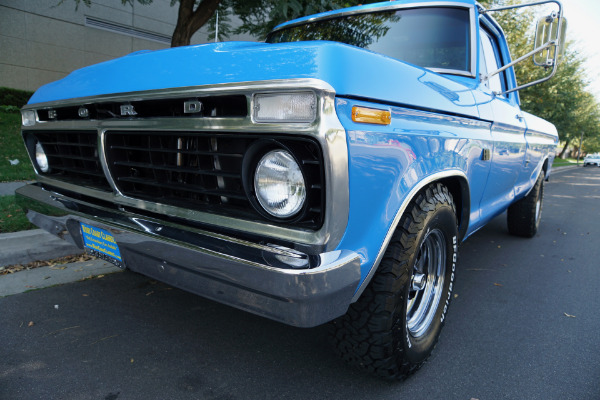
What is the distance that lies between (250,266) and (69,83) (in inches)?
61.6

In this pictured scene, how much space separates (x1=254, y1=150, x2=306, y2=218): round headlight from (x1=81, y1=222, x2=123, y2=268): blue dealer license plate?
2.61ft

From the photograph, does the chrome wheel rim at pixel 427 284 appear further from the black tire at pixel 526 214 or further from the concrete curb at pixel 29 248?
the black tire at pixel 526 214

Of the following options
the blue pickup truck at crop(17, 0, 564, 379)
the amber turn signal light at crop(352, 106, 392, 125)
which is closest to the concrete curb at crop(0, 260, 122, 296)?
the blue pickup truck at crop(17, 0, 564, 379)

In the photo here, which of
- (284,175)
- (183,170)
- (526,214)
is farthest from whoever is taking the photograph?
(526,214)

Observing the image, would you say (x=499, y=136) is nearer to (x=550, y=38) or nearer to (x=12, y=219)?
(x=550, y=38)

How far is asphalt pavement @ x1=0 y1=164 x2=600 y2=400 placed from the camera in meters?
1.92

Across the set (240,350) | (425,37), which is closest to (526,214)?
(425,37)

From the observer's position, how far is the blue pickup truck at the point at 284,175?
1417 millimetres

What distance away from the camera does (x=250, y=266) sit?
1408 millimetres

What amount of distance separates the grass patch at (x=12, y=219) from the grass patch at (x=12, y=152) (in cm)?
170

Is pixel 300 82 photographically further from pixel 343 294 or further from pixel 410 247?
pixel 410 247

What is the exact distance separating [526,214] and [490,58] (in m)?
2.45

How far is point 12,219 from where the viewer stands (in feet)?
12.0

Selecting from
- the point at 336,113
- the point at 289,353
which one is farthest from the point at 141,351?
the point at 336,113
